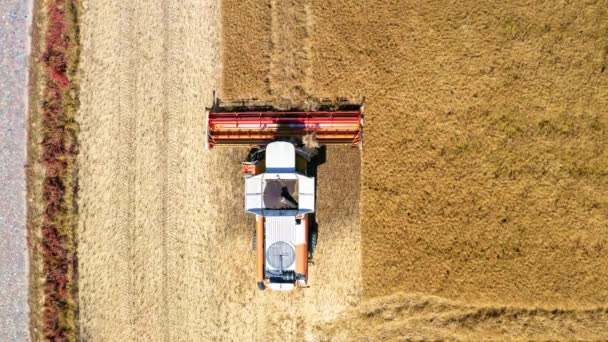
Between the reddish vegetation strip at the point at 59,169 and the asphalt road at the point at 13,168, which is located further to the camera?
the asphalt road at the point at 13,168

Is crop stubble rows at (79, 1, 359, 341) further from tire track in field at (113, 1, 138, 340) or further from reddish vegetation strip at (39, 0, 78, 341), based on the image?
reddish vegetation strip at (39, 0, 78, 341)

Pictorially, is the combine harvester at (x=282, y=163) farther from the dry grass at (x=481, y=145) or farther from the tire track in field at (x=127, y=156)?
the tire track in field at (x=127, y=156)

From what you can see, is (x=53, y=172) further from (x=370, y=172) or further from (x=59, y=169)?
(x=370, y=172)

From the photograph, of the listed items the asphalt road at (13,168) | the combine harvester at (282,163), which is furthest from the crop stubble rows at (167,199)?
the asphalt road at (13,168)

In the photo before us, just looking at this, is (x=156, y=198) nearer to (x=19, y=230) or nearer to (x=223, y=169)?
(x=223, y=169)

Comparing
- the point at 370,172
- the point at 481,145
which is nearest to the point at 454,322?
the point at 370,172
